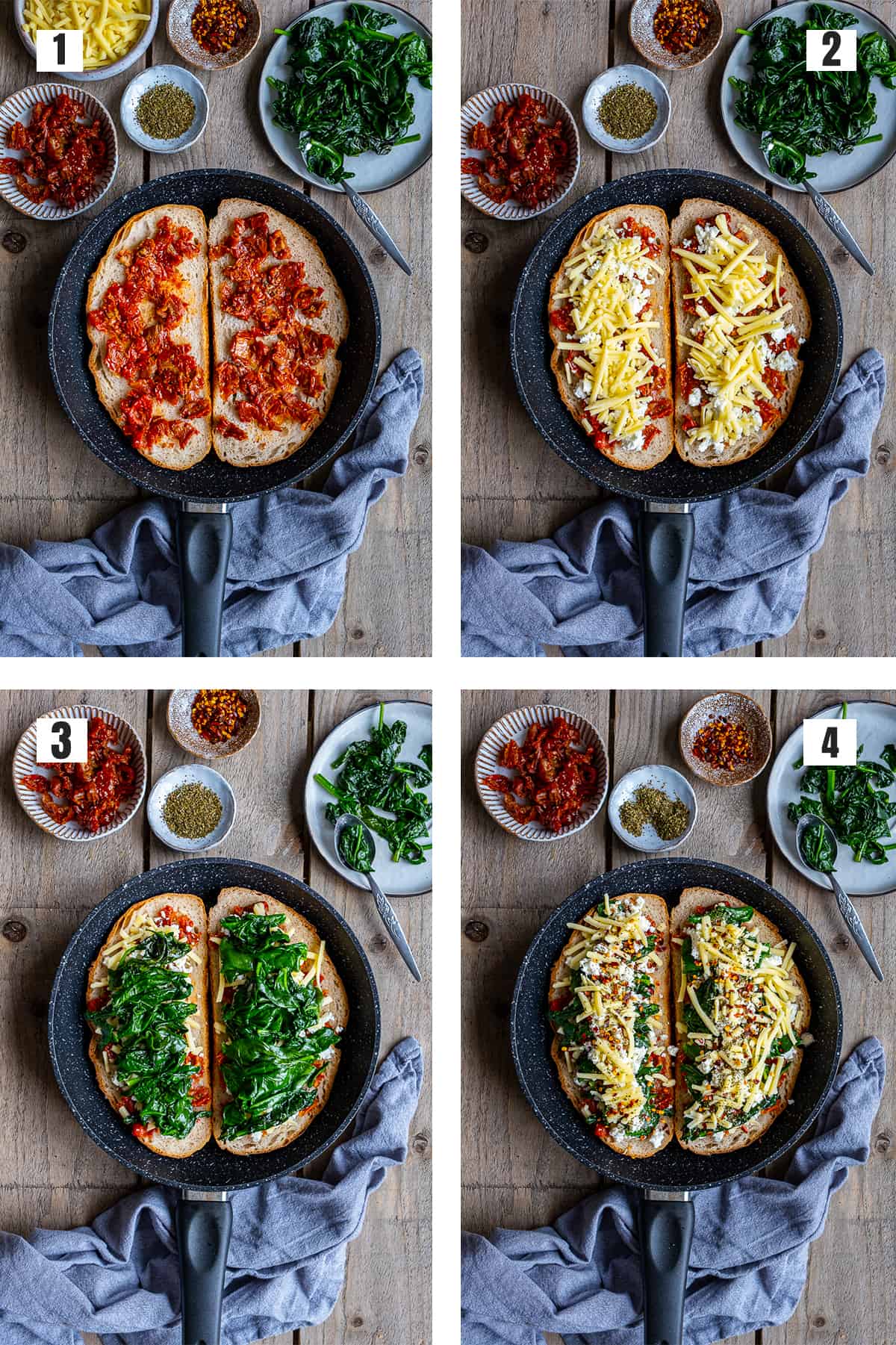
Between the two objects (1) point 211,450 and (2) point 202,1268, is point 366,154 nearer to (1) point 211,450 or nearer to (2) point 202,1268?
(1) point 211,450

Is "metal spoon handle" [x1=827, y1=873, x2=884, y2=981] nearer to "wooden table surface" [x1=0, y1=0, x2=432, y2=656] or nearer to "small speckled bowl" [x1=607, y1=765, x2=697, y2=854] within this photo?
"small speckled bowl" [x1=607, y1=765, x2=697, y2=854]

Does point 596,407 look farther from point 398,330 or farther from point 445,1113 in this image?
point 445,1113

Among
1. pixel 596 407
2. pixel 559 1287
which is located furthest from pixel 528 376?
pixel 559 1287

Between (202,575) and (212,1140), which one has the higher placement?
(202,575)

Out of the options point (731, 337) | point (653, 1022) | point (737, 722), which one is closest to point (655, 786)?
point (737, 722)

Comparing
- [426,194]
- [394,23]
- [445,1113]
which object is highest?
[394,23]

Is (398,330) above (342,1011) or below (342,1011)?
above

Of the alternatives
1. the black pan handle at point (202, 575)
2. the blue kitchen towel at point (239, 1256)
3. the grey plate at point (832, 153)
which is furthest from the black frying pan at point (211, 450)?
the blue kitchen towel at point (239, 1256)
